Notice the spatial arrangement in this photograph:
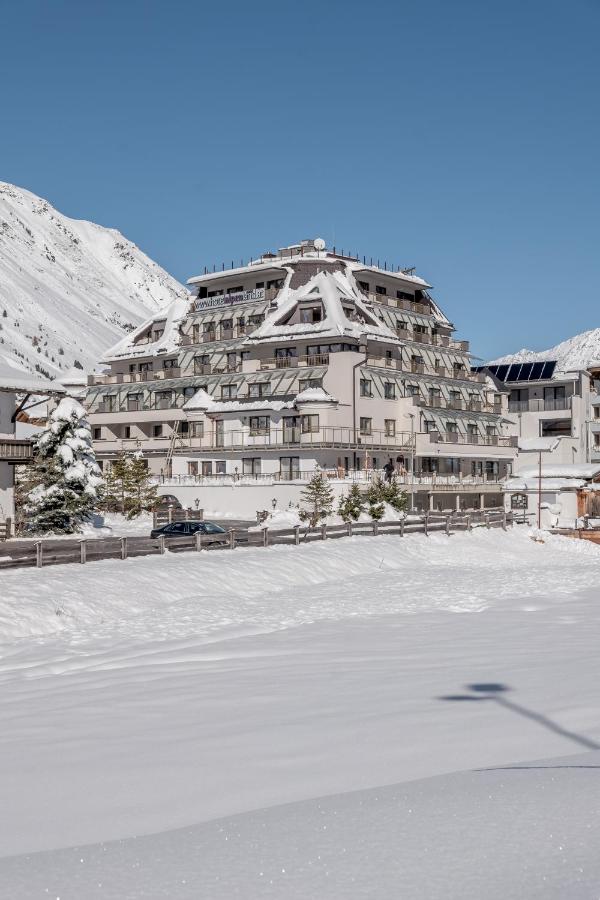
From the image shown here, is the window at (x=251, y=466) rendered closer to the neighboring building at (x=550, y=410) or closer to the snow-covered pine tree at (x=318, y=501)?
the snow-covered pine tree at (x=318, y=501)

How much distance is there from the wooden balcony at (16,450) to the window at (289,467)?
22956 millimetres

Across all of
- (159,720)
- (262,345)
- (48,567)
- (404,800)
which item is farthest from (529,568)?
(262,345)

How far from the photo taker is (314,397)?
7331cm

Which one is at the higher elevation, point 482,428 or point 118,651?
point 482,428

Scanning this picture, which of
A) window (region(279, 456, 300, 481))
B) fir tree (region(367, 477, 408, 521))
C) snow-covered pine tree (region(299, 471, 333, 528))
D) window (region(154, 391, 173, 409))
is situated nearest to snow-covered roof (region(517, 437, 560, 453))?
window (region(279, 456, 300, 481))

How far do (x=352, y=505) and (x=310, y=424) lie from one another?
1509cm

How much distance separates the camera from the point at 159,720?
15070mm

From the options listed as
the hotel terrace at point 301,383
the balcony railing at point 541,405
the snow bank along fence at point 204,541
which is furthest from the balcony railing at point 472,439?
the snow bank along fence at point 204,541

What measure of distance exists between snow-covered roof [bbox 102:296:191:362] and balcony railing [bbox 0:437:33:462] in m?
41.1

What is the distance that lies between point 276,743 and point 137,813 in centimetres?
292

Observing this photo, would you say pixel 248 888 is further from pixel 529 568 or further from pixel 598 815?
pixel 529 568

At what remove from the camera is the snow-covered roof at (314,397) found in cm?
7331

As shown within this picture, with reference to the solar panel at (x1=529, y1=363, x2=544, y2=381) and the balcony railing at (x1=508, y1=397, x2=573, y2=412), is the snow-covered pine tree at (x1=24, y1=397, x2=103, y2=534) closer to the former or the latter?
the balcony railing at (x1=508, y1=397, x2=573, y2=412)

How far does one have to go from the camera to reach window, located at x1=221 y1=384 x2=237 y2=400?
84.6 meters
